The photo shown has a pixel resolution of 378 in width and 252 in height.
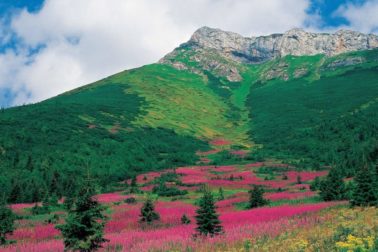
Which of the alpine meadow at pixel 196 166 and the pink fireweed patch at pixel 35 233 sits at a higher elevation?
the alpine meadow at pixel 196 166

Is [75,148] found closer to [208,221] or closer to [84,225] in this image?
[208,221]

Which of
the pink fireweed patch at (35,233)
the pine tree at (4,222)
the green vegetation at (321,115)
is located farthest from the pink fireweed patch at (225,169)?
the pine tree at (4,222)

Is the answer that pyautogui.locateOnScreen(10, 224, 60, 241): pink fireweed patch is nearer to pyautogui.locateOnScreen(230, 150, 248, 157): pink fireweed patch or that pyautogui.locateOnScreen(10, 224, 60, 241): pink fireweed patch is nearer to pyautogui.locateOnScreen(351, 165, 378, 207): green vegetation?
pyautogui.locateOnScreen(351, 165, 378, 207): green vegetation

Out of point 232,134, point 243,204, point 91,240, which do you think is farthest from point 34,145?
point 232,134

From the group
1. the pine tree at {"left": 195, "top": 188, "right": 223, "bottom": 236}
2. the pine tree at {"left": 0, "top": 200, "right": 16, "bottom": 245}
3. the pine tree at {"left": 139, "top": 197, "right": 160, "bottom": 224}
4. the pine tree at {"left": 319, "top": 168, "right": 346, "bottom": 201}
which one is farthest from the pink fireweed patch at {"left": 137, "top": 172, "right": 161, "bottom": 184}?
the pine tree at {"left": 195, "top": 188, "right": 223, "bottom": 236}

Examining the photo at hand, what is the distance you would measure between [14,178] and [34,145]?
16.0m

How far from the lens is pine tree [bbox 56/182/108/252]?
470 inches

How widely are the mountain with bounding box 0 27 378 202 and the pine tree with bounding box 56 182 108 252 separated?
18.7m

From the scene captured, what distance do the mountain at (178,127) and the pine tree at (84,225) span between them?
18680 mm

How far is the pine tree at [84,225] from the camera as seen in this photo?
11930 millimetres

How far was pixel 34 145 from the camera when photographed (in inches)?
2263

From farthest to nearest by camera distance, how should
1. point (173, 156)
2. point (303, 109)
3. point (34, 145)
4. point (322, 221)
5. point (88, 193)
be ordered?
point (303, 109) → point (173, 156) → point (34, 145) → point (322, 221) → point (88, 193)

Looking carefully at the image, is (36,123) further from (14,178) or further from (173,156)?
(14,178)

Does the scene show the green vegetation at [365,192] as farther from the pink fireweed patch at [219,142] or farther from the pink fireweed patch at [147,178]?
the pink fireweed patch at [219,142]
